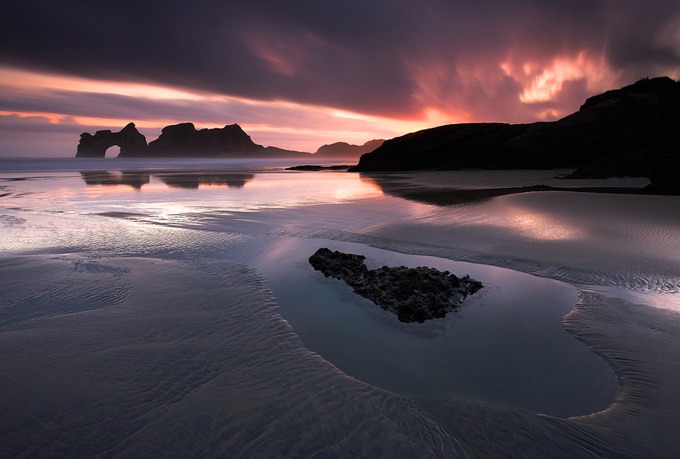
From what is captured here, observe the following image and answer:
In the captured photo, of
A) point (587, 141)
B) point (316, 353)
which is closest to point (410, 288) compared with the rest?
point (316, 353)

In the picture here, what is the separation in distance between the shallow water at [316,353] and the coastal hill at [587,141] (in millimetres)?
22933

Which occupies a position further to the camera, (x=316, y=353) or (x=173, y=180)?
(x=173, y=180)

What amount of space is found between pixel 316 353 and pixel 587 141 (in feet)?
127

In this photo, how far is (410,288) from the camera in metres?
4.52

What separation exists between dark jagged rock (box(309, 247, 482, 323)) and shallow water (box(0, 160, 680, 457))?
0.17m

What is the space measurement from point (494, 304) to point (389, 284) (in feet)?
4.50

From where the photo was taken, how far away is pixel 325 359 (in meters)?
3.28

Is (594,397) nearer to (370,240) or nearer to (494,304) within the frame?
(494,304)

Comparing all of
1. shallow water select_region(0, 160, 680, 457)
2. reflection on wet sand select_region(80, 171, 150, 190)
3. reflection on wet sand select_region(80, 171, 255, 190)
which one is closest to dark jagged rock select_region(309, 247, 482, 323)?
shallow water select_region(0, 160, 680, 457)

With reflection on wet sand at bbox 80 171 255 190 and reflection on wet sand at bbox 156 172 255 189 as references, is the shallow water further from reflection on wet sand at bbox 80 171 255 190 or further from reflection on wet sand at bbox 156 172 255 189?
reflection on wet sand at bbox 80 171 255 190

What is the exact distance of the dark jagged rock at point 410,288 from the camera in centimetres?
420

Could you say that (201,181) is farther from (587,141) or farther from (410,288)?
(587,141)

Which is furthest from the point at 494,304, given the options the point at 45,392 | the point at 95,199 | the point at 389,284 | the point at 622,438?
the point at 95,199

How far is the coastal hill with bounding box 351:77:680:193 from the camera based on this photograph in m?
25.2
